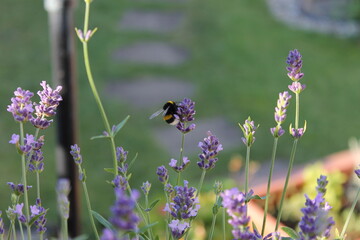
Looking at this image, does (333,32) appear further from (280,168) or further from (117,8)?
(280,168)

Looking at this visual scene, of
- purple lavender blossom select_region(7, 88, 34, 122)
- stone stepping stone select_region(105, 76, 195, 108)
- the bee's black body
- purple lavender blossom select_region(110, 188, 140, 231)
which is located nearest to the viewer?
purple lavender blossom select_region(110, 188, 140, 231)

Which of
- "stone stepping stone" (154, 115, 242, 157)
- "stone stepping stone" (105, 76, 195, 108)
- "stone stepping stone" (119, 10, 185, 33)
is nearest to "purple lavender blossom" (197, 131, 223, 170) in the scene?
"stone stepping stone" (154, 115, 242, 157)

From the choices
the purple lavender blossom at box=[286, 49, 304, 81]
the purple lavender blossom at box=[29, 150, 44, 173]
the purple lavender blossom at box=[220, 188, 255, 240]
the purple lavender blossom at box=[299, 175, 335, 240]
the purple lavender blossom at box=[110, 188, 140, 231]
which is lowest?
the purple lavender blossom at box=[299, 175, 335, 240]

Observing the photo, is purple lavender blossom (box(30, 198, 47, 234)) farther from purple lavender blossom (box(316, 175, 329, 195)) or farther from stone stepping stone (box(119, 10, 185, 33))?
stone stepping stone (box(119, 10, 185, 33))

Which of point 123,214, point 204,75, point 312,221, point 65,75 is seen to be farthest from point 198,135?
point 123,214

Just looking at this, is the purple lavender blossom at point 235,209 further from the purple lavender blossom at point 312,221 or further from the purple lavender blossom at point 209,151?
the purple lavender blossom at point 209,151
